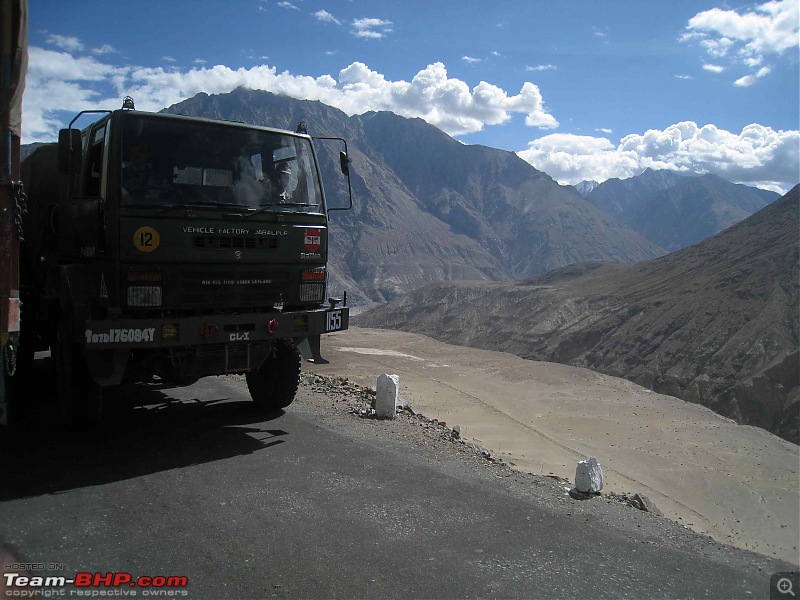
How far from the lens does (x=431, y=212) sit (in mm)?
154625

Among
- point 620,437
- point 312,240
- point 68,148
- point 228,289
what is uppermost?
point 68,148

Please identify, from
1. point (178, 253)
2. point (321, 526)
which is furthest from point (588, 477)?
point (178, 253)

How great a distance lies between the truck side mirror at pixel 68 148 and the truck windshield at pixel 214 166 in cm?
47

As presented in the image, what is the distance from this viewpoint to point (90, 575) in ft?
13.2

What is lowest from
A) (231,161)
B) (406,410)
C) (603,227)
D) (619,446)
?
(619,446)

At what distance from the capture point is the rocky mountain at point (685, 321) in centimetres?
3083

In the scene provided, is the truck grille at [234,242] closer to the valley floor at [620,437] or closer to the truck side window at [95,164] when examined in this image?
the truck side window at [95,164]

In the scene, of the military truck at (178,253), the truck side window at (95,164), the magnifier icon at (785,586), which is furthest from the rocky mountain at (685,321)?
the truck side window at (95,164)

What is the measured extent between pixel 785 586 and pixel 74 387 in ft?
20.8

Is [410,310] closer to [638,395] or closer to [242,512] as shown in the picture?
[638,395]

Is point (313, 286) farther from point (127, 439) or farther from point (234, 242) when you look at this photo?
point (127, 439)

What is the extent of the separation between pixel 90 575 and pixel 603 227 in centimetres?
16692

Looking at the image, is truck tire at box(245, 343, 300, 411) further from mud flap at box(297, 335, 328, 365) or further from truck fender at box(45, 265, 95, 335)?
truck fender at box(45, 265, 95, 335)

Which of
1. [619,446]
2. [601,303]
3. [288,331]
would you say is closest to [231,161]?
[288,331]
